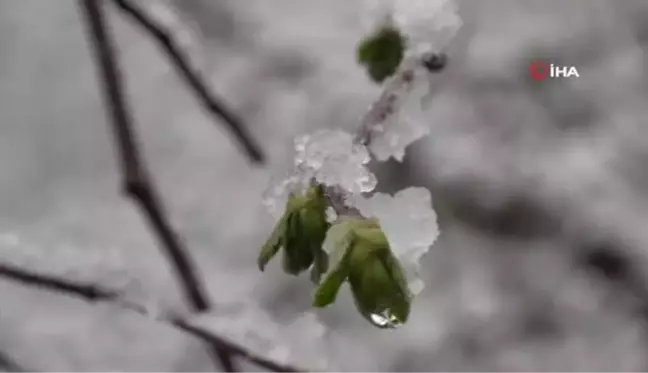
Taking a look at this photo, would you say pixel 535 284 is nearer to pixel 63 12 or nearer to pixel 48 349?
pixel 48 349

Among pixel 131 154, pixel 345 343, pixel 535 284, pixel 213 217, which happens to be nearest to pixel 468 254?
pixel 535 284

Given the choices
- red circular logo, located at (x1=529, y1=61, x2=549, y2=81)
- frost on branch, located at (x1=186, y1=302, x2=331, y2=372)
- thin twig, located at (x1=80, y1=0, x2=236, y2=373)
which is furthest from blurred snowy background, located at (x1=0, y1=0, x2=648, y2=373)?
thin twig, located at (x1=80, y1=0, x2=236, y2=373)

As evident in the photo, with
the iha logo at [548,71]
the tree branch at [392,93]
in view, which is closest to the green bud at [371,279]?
the tree branch at [392,93]

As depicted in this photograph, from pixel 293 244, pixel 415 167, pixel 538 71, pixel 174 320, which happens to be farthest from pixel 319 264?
pixel 538 71

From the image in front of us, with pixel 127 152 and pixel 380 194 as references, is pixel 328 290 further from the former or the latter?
pixel 127 152

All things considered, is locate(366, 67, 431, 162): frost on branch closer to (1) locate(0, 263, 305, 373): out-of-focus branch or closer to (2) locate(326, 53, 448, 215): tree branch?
(2) locate(326, 53, 448, 215): tree branch

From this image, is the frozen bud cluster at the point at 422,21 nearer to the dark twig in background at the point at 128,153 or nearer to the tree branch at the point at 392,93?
the tree branch at the point at 392,93
